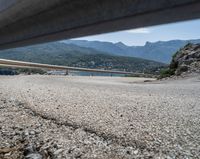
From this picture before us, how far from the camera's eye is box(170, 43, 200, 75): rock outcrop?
21.0 meters

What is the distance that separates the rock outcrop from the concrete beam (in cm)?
1427

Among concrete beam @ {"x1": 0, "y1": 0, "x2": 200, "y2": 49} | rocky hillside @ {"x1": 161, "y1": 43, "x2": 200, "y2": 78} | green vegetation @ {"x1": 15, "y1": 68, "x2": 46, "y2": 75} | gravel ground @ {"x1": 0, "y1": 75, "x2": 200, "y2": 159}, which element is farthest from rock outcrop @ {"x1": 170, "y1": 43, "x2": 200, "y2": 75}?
concrete beam @ {"x1": 0, "y1": 0, "x2": 200, "y2": 49}

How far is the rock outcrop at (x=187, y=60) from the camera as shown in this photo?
21.0m

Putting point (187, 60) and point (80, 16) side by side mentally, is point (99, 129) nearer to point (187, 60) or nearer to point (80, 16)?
point (80, 16)

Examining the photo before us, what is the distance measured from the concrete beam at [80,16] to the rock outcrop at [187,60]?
14274 mm

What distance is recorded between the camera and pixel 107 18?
5.33 meters

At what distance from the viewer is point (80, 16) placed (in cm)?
593

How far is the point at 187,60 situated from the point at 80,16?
58.0ft

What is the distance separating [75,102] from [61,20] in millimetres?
3002

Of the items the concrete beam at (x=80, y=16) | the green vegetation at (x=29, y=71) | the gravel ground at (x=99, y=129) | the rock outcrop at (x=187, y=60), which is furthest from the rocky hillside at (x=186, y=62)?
the concrete beam at (x=80, y=16)

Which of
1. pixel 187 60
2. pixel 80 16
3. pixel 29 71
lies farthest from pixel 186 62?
pixel 80 16

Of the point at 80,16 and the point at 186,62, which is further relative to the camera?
the point at 186,62

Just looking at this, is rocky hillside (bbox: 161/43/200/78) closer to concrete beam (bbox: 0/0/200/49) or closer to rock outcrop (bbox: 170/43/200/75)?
rock outcrop (bbox: 170/43/200/75)

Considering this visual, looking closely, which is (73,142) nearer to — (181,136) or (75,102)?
(181,136)
